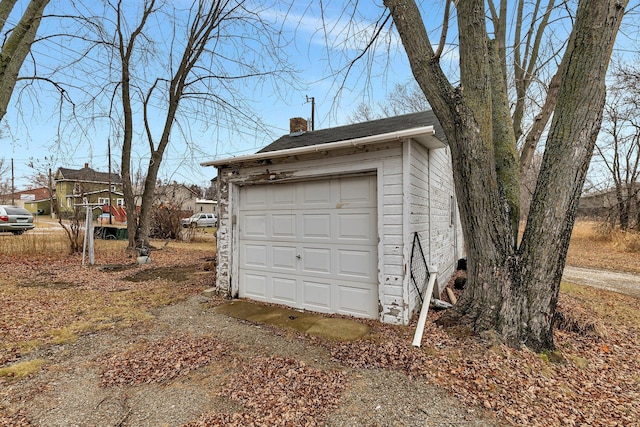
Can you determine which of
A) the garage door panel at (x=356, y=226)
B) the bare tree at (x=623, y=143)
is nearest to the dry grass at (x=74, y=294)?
the garage door panel at (x=356, y=226)

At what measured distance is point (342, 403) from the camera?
2.51 meters

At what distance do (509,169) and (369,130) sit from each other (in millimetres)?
2684

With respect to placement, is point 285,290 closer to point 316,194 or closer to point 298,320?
point 298,320

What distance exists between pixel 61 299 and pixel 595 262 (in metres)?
14.6

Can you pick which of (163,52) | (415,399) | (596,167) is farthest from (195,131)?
(596,167)

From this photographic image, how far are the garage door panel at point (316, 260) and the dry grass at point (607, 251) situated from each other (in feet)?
31.7

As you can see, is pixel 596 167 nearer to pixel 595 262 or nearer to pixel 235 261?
pixel 595 262

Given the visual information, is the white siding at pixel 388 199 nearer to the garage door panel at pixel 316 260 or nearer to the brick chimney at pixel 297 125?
the garage door panel at pixel 316 260

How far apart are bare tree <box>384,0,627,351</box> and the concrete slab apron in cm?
122

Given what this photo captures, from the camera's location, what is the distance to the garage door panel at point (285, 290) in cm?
500

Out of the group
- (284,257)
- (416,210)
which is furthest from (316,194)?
(416,210)

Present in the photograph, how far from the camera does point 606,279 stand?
7.78 m

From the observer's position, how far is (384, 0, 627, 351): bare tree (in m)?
3.05

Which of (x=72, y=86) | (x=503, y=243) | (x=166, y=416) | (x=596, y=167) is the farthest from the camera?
(x=596, y=167)
